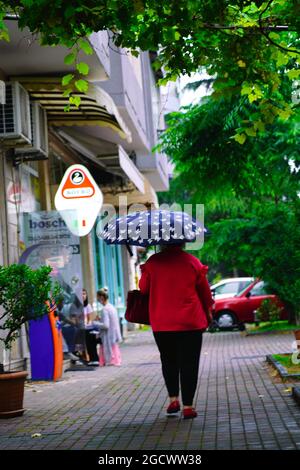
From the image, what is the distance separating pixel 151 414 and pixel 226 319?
2017cm

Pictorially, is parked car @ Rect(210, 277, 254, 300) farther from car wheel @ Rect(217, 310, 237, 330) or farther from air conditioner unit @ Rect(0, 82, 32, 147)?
air conditioner unit @ Rect(0, 82, 32, 147)

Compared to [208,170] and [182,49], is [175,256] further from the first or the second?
[208,170]

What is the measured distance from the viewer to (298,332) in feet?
40.3

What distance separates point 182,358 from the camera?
9.09 metres

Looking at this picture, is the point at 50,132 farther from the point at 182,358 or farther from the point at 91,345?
the point at 182,358

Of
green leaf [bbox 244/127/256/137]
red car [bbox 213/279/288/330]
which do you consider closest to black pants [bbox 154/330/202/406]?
green leaf [bbox 244/127/256/137]

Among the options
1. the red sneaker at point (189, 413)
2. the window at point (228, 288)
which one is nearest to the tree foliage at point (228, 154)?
the red sneaker at point (189, 413)

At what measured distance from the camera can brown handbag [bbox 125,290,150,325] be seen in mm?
9555

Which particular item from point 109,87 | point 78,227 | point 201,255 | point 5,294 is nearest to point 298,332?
point 5,294

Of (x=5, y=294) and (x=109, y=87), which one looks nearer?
(x=5, y=294)

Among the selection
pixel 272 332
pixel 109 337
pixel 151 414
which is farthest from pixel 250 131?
pixel 272 332

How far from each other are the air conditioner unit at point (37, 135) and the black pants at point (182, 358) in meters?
6.85

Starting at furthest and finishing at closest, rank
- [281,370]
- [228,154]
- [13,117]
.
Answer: [228,154] < [13,117] < [281,370]

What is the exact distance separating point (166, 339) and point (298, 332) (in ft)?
11.9
